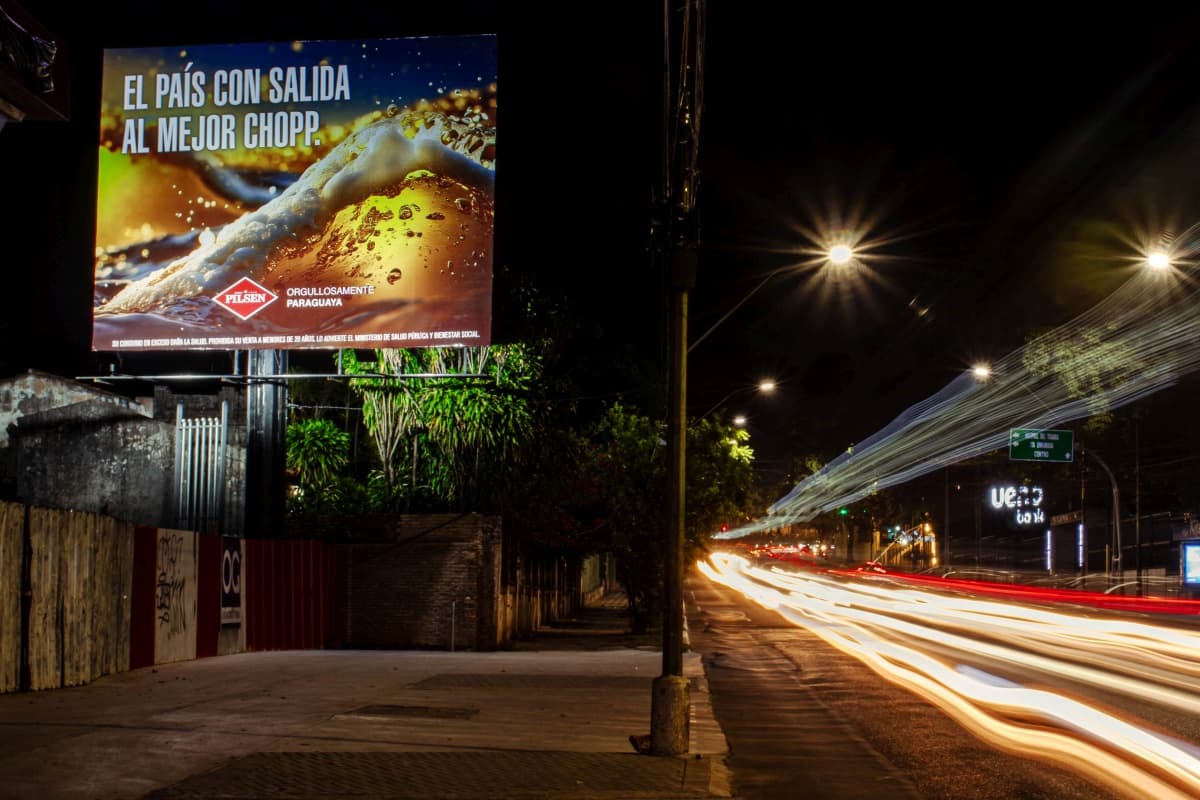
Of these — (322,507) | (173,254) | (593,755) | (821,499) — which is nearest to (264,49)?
(173,254)

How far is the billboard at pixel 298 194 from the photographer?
19.3 m

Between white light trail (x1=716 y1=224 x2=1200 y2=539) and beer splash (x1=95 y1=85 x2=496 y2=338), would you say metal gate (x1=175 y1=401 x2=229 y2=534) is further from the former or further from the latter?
white light trail (x1=716 y1=224 x2=1200 y2=539)

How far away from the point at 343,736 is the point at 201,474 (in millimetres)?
11557

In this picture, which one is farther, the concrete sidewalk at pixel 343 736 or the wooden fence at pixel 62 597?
the wooden fence at pixel 62 597

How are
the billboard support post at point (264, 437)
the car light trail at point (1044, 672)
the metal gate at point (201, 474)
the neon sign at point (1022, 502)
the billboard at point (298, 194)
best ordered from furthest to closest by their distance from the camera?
the neon sign at point (1022, 502) → the metal gate at point (201, 474) → the billboard support post at point (264, 437) → the billboard at point (298, 194) → the car light trail at point (1044, 672)

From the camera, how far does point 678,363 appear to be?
37.2ft

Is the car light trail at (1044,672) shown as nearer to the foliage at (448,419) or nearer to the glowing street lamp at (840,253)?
A: the glowing street lamp at (840,253)

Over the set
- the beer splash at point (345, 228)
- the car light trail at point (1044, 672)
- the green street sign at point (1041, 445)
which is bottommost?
the car light trail at point (1044, 672)

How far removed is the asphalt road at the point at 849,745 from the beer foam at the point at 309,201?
909 centimetres

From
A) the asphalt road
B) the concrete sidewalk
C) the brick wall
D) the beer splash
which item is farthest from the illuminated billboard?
the beer splash

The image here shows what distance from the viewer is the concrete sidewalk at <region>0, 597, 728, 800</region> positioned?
8688 millimetres

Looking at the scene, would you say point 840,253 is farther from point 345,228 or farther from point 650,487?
point 650,487

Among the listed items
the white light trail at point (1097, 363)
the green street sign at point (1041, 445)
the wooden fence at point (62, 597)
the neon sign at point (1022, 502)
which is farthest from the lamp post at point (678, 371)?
the neon sign at point (1022, 502)

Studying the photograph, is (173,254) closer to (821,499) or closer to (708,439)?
(708,439)
